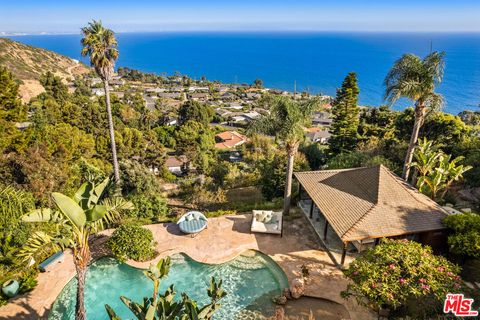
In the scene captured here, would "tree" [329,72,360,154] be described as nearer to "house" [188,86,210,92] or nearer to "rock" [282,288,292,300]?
"rock" [282,288,292,300]

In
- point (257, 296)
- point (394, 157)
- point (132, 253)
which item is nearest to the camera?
point (257, 296)

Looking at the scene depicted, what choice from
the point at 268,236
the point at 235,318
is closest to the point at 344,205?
the point at 268,236

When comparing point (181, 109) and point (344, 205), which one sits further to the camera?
point (181, 109)

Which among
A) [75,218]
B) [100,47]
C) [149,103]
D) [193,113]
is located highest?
[100,47]

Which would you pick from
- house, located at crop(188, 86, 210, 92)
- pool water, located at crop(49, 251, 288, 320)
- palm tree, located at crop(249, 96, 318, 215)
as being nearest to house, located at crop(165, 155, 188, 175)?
palm tree, located at crop(249, 96, 318, 215)

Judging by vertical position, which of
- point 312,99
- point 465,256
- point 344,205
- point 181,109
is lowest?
point 181,109

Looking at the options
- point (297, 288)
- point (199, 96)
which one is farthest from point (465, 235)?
point (199, 96)

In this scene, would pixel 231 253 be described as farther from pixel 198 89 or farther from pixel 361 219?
pixel 198 89

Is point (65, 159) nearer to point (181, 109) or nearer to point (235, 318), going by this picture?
point (235, 318)
